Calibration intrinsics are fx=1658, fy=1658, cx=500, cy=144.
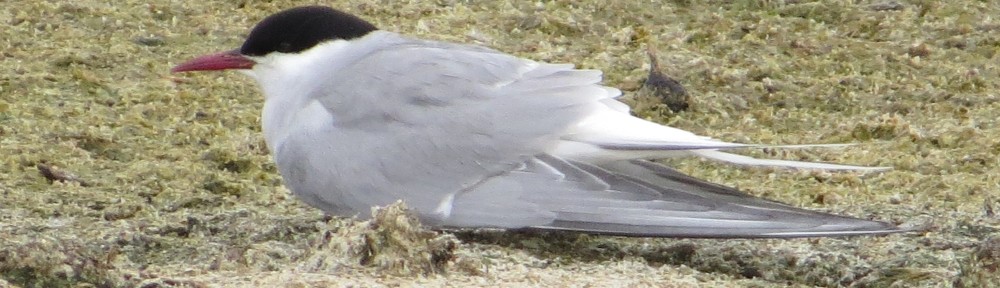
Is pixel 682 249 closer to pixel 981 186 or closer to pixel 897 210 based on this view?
pixel 897 210

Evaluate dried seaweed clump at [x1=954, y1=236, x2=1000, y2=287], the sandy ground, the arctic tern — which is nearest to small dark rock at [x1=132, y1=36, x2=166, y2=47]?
the sandy ground

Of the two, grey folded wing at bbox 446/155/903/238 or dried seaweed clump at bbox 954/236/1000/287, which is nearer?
dried seaweed clump at bbox 954/236/1000/287

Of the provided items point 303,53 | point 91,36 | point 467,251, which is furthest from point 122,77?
point 467,251

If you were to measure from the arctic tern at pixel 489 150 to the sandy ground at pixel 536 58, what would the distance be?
9 cm

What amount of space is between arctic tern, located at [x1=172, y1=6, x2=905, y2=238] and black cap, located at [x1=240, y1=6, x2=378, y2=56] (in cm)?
33

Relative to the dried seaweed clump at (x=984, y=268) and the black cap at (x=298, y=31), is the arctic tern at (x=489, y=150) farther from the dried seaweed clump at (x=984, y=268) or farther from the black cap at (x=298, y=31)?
the dried seaweed clump at (x=984, y=268)

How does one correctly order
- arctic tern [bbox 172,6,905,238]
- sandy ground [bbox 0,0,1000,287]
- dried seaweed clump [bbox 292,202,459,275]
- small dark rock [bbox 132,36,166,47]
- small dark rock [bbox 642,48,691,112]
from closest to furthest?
dried seaweed clump [bbox 292,202,459,275], sandy ground [bbox 0,0,1000,287], arctic tern [bbox 172,6,905,238], small dark rock [bbox 642,48,691,112], small dark rock [bbox 132,36,166,47]

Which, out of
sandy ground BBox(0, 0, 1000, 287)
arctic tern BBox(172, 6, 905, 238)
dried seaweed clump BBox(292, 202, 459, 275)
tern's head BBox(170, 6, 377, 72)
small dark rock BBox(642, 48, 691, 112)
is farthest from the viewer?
small dark rock BBox(642, 48, 691, 112)

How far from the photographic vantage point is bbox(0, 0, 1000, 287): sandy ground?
2.79 m

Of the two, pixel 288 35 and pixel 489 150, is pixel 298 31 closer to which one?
pixel 288 35

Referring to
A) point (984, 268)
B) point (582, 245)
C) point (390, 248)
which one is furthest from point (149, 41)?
point (984, 268)

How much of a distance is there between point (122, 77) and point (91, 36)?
1.15 feet

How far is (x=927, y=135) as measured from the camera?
4.16 metres

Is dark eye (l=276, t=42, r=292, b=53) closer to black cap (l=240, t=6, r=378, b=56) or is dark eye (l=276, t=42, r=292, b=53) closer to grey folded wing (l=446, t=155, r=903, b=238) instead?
black cap (l=240, t=6, r=378, b=56)
